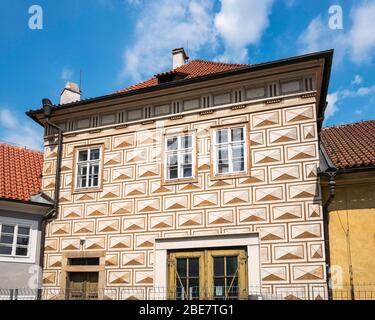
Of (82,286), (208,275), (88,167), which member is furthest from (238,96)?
(82,286)

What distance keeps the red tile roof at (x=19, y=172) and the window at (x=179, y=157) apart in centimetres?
477

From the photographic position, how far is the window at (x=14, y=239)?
1383 cm

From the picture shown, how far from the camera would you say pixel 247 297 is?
11430 mm

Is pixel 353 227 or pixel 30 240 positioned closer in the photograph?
pixel 353 227

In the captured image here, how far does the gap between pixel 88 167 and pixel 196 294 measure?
5.24m

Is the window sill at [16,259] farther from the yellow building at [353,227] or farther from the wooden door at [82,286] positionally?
the yellow building at [353,227]

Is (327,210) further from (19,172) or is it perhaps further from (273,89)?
(19,172)

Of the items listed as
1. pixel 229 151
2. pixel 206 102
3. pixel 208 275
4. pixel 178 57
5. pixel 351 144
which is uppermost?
pixel 178 57

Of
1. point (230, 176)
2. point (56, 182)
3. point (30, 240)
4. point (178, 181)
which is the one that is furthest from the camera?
point (56, 182)

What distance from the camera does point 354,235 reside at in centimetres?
1123
